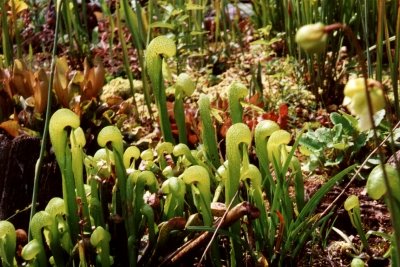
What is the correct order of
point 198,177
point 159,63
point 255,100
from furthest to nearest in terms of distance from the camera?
point 255,100 < point 159,63 < point 198,177

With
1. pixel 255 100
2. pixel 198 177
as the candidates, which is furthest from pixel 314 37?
pixel 255 100

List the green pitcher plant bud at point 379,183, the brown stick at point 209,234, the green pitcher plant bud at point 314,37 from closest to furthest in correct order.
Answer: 1. the green pitcher plant bud at point 314,37
2. the green pitcher plant bud at point 379,183
3. the brown stick at point 209,234

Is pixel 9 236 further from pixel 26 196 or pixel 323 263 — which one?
pixel 323 263

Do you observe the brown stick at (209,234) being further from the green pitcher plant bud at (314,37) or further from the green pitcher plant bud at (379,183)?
the green pitcher plant bud at (314,37)

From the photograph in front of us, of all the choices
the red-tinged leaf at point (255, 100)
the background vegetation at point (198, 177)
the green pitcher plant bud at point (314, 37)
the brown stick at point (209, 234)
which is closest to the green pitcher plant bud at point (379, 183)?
the background vegetation at point (198, 177)

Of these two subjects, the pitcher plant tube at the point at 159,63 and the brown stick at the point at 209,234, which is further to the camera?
the pitcher plant tube at the point at 159,63

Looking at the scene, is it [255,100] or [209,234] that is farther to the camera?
[255,100]

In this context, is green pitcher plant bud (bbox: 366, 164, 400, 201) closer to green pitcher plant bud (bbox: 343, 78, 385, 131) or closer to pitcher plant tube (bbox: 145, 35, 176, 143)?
green pitcher plant bud (bbox: 343, 78, 385, 131)

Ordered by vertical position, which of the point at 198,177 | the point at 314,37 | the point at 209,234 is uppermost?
the point at 314,37

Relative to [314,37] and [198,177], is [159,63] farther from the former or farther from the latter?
[314,37]

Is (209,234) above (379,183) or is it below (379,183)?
below

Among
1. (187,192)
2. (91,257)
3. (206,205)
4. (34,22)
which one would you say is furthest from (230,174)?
(34,22)

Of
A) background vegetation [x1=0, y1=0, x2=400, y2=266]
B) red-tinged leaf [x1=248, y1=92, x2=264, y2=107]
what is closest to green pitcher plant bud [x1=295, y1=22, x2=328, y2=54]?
background vegetation [x1=0, y1=0, x2=400, y2=266]
